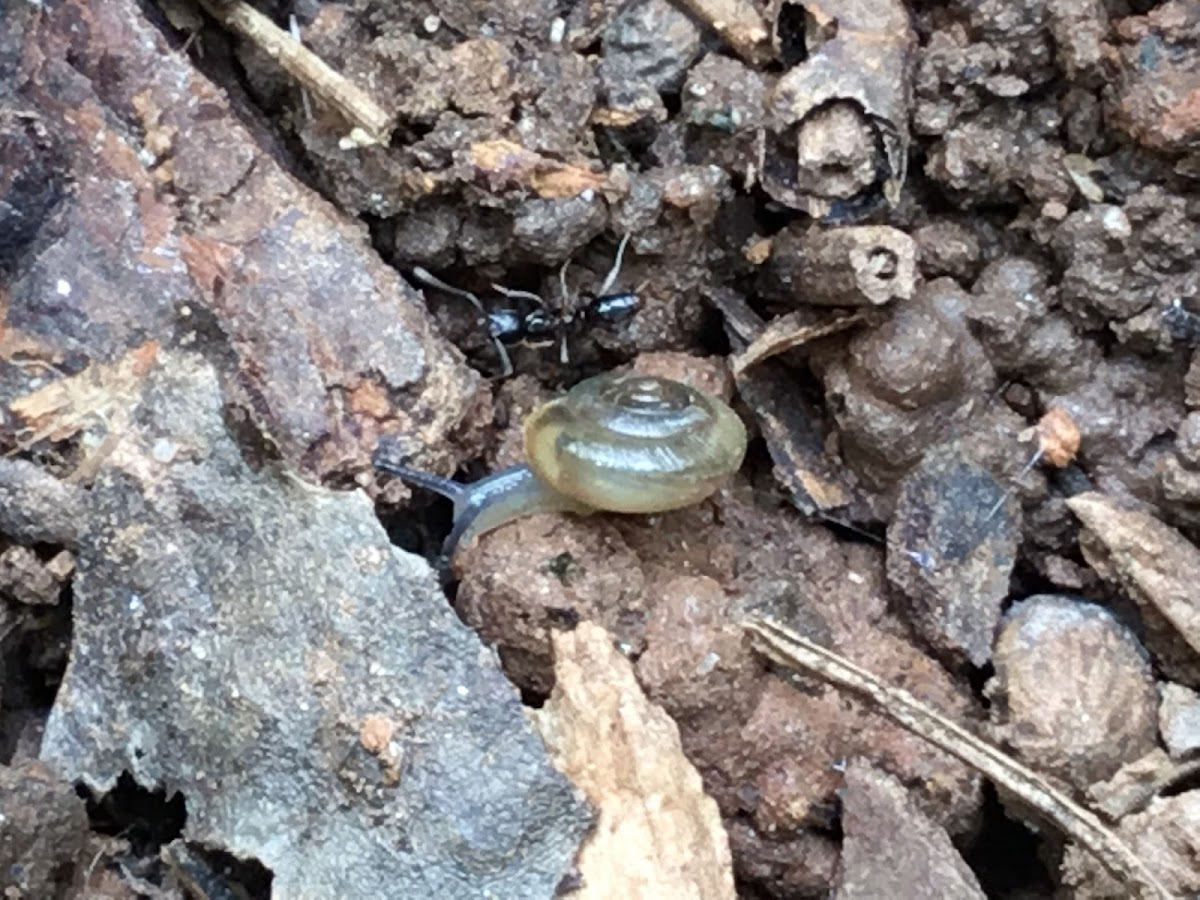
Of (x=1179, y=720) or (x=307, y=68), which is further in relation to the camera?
(x=307, y=68)

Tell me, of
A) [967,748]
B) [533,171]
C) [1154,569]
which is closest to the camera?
[967,748]

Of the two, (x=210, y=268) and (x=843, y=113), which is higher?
(x=210, y=268)

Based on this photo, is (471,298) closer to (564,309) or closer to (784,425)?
(564,309)

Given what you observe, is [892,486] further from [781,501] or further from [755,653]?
[755,653]

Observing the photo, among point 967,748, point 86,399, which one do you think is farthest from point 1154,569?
point 86,399

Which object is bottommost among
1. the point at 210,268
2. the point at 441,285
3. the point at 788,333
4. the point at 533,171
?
the point at 788,333

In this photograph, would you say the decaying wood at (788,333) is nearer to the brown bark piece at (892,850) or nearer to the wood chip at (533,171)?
the wood chip at (533,171)
